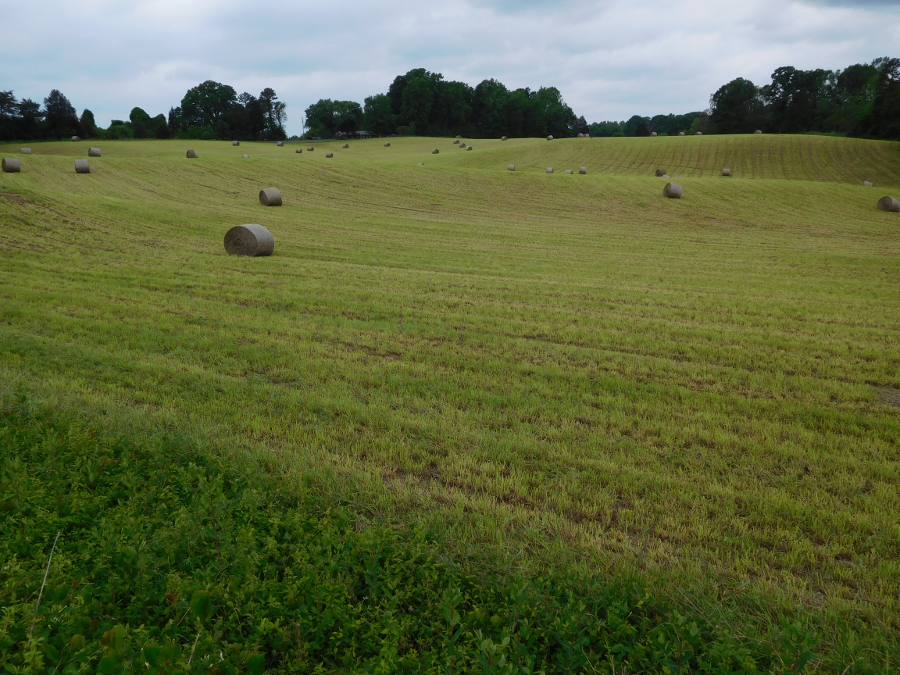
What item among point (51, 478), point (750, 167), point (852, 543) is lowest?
point (852, 543)

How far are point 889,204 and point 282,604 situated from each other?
127ft

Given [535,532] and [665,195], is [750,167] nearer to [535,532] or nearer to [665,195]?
[665,195]

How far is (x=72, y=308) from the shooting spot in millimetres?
9844

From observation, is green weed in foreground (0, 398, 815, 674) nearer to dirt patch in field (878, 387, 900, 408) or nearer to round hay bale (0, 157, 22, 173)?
dirt patch in field (878, 387, 900, 408)

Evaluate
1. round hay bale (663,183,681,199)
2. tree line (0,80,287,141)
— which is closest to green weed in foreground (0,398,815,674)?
round hay bale (663,183,681,199)

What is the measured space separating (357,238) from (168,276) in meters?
8.13

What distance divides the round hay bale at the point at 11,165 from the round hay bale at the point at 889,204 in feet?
152

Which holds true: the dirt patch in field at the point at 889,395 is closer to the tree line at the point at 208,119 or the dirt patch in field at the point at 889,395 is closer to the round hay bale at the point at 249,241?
the round hay bale at the point at 249,241

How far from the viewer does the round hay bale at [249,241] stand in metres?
15.7

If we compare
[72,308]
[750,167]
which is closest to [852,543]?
[72,308]

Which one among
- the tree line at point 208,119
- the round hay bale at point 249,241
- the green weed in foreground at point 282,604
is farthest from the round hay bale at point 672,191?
the tree line at point 208,119

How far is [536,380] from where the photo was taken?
285 inches

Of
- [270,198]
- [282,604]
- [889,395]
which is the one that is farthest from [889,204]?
[282,604]

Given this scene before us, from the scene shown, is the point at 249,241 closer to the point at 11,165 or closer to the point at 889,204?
the point at 11,165
